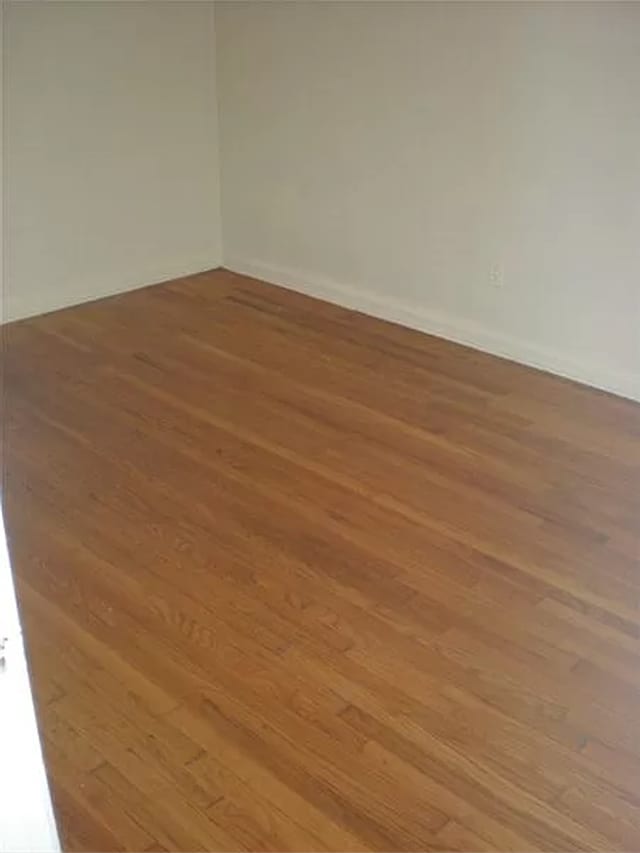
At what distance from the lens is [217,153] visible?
472 cm

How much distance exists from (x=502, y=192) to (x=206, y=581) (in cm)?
186

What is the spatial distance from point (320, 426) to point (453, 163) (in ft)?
3.71

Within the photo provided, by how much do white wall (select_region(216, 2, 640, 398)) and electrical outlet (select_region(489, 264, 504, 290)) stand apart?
0.07 feet

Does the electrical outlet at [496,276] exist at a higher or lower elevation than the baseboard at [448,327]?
higher

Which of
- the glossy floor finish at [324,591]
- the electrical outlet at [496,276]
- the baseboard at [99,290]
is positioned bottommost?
the glossy floor finish at [324,591]

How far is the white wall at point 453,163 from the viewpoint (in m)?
3.44

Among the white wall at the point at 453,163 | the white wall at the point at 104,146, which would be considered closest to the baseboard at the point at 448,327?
the white wall at the point at 453,163

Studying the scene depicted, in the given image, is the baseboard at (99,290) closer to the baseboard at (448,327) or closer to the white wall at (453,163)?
the baseboard at (448,327)

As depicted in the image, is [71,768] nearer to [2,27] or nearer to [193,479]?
[193,479]

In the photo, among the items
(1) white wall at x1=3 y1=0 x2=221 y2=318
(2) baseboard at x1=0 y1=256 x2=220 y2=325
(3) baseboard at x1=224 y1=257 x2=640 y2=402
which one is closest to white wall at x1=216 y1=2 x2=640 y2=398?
(3) baseboard at x1=224 y1=257 x2=640 y2=402

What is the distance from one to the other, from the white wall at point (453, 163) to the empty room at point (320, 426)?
0.5 inches

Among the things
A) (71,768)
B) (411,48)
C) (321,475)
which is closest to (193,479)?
(321,475)

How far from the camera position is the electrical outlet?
3.86m

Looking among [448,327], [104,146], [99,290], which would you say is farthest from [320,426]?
[104,146]
